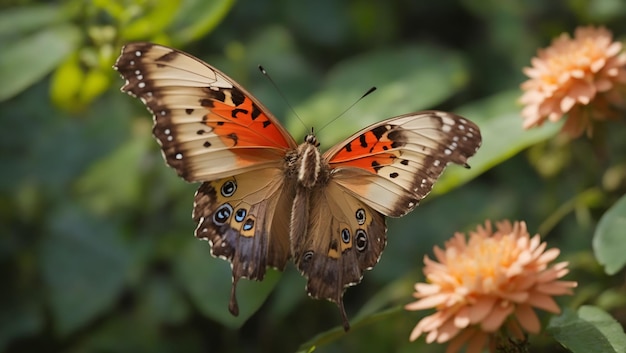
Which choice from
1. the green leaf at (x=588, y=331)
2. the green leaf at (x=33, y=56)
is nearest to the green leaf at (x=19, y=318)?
the green leaf at (x=33, y=56)

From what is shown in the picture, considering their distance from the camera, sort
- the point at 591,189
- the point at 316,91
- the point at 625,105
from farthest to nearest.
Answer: the point at 316,91
the point at 591,189
the point at 625,105

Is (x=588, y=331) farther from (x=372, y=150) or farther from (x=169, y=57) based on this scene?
(x=169, y=57)

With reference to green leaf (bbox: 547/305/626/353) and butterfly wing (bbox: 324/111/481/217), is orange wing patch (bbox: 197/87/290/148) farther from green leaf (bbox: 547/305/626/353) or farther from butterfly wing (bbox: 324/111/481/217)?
green leaf (bbox: 547/305/626/353)


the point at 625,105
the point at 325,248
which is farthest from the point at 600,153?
the point at 325,248

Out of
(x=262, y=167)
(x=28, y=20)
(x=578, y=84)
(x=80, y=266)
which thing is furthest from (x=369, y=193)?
(x=28, y=20)

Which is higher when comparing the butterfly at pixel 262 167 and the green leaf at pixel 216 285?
the butterfly at pixel 262 167

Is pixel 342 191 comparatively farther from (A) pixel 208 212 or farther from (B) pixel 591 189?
(B) pixel 591 189

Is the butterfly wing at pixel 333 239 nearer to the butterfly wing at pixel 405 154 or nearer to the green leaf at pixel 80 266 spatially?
the butterfly wing at pixel 405 154
